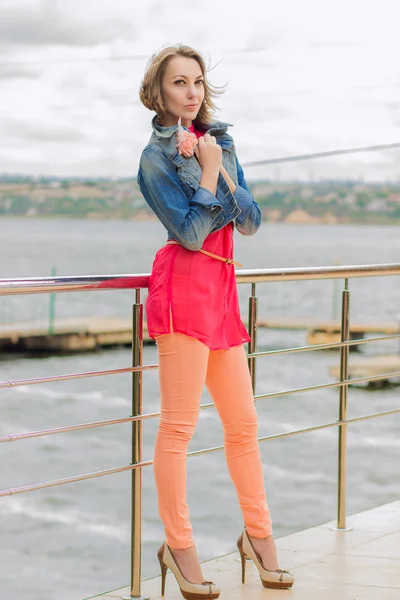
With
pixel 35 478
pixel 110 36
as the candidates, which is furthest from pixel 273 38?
pixel 35 478

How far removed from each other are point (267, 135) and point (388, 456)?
31.6 m

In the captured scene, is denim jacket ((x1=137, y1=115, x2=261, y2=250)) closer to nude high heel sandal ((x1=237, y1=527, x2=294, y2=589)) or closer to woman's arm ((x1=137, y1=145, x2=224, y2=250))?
woman's arm ((x1=137, y1=145, x2=224, y2=250))

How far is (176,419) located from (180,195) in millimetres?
499

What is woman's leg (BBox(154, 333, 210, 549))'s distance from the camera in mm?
2096

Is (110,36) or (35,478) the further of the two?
(110,36)

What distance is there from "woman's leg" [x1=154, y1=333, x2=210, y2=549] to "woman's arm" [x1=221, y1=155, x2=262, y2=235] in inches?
11.0

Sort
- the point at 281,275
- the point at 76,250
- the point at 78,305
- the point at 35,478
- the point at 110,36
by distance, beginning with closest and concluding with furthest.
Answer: the point at 281,275 < the point at 35,478 < the point at 78,305 < the point at 110,36 < the point at 76,250

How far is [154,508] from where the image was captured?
19.1 meters

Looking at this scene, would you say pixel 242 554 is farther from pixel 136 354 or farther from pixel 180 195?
pixel 180 195

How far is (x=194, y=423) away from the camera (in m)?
2.14

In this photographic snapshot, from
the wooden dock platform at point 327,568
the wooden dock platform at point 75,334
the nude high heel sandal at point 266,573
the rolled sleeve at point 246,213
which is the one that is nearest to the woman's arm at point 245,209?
the rolled sleeve at point 246,213

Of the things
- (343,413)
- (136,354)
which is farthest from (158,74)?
(343,413)

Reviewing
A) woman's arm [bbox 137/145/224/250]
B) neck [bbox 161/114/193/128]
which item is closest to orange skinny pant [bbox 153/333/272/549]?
woman's arm [bbox 137/145/224/250]

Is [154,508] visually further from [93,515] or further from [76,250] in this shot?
[76,250]
